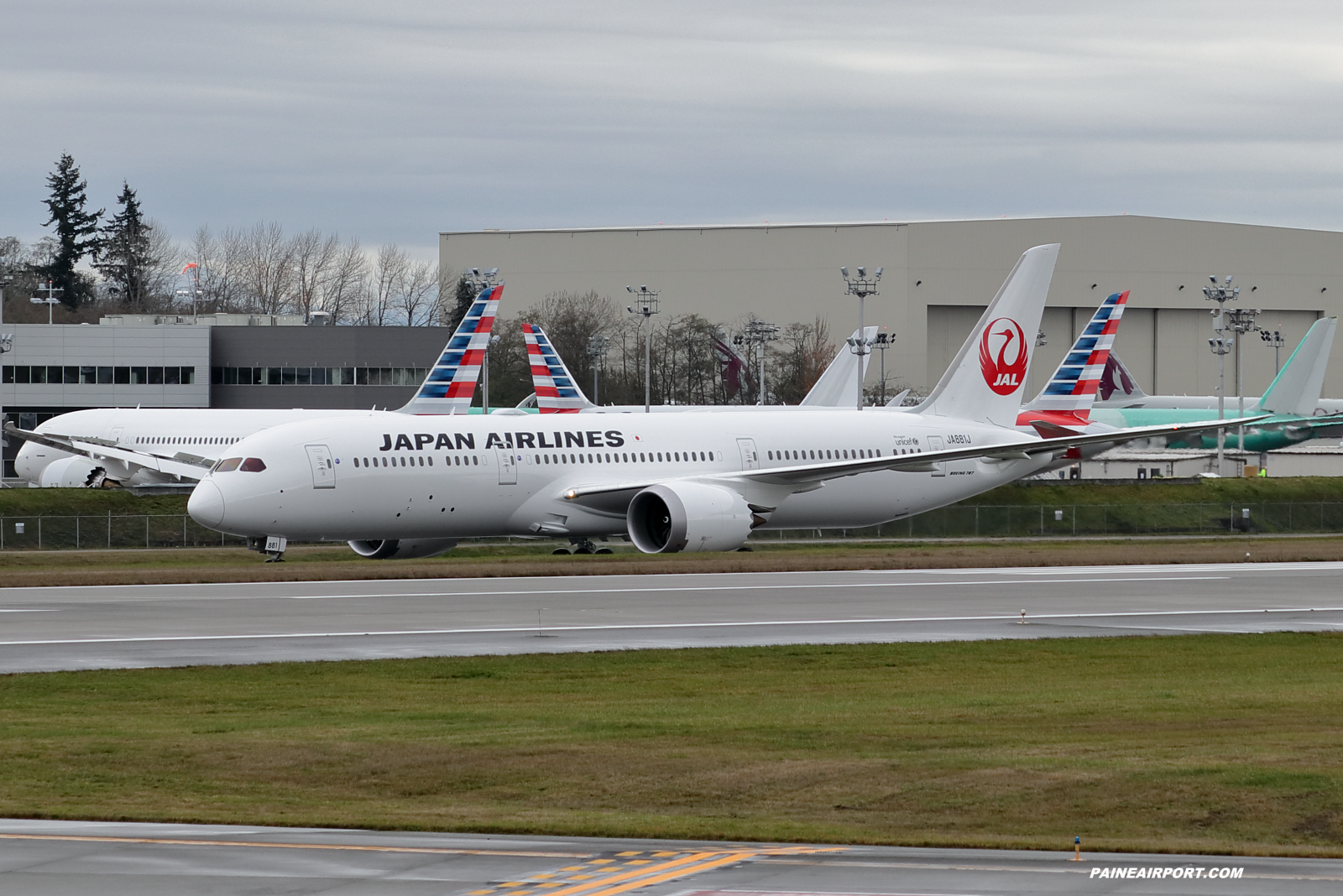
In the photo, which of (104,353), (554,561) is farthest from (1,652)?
(104,353)

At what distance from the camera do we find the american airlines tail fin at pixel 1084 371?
177ft

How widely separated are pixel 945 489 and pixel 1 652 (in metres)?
29.4

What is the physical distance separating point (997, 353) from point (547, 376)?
27.8m

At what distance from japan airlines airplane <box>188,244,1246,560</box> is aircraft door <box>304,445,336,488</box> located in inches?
1.5

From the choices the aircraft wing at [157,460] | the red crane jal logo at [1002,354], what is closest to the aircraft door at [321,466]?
the red crane jal logo at [1002,354]

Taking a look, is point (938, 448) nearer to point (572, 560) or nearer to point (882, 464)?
point (882, 464)

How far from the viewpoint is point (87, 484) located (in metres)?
66.5

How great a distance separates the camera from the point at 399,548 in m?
43.5

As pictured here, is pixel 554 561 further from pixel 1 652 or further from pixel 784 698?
pixel 784 698

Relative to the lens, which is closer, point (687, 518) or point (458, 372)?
point (687, 518)

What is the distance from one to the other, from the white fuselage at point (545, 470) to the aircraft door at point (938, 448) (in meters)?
0.05

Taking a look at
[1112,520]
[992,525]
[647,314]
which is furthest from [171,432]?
[1112,520]

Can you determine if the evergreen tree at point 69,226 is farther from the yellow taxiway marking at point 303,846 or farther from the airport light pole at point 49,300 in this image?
the yellow taxiway marking at point 303,846

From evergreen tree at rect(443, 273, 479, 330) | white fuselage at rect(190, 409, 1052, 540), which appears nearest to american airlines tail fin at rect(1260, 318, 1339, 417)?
white fuselage at rect(190, 409, 1052, 540)
